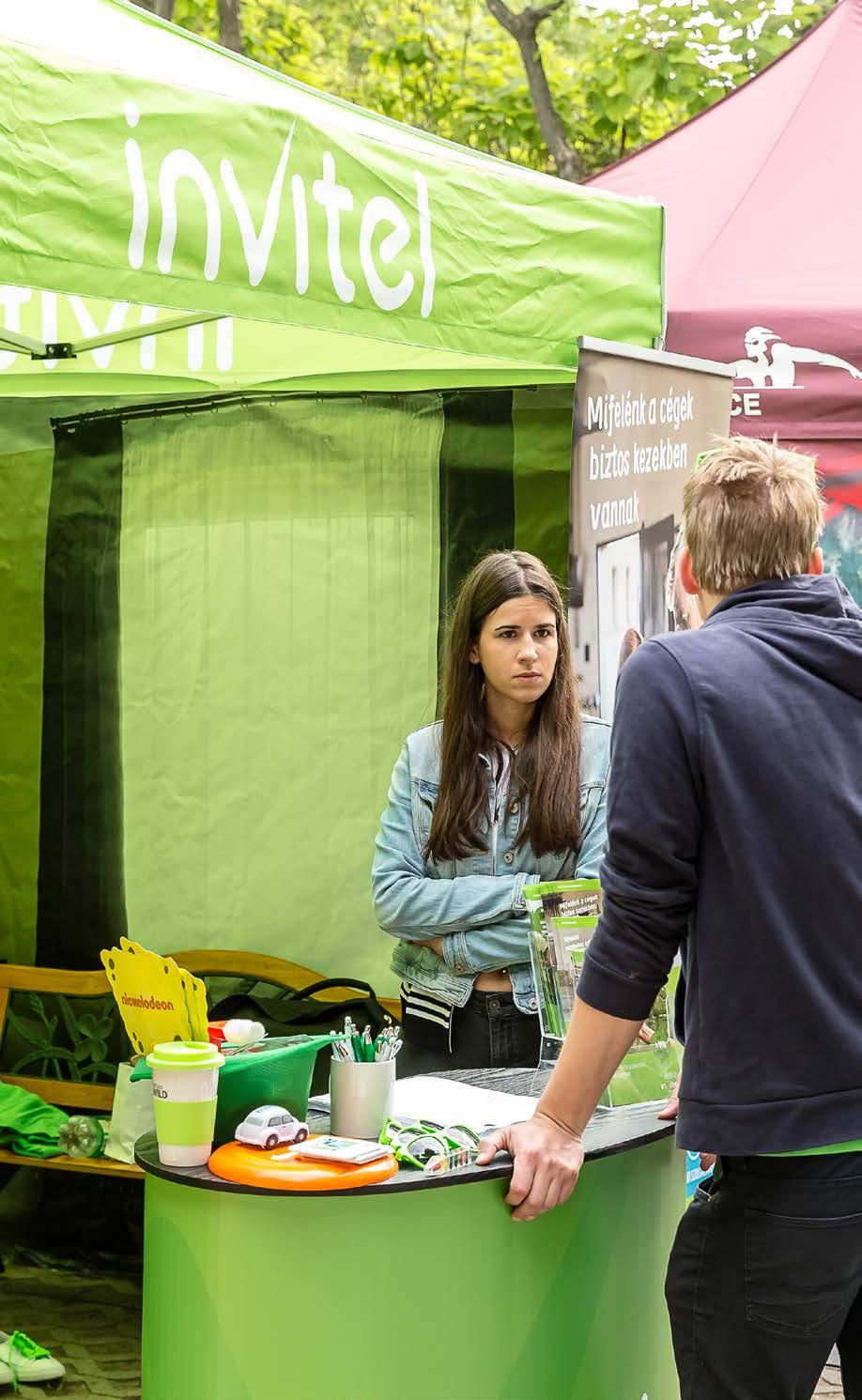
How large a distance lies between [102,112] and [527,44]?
8.79 meters

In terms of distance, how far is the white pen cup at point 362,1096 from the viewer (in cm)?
224

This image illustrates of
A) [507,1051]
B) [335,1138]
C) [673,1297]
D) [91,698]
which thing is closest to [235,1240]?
[335,1138]

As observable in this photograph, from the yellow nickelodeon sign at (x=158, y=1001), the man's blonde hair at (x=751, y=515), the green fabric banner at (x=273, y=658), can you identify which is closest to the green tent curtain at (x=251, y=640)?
the green fabric banner at (x=273, y=658)

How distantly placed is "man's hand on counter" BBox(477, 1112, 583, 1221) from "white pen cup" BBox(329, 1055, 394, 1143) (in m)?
0.16

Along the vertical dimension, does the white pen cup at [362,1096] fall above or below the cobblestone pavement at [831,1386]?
above

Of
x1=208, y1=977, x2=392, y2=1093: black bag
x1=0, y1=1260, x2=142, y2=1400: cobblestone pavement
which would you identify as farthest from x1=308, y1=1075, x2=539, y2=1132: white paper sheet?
x1=0, y1=1260, x2=142, y2=1400: cobblestone pavement

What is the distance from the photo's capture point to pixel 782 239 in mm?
5758

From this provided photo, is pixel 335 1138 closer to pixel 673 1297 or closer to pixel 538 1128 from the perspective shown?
pixel 538 1128

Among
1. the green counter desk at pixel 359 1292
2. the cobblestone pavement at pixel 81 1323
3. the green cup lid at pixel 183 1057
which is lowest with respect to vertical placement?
the cobblestone pavement at pixel 81 1323

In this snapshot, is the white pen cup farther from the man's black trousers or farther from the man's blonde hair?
the man's blonde hair

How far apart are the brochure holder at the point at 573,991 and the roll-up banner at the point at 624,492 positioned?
996 mm

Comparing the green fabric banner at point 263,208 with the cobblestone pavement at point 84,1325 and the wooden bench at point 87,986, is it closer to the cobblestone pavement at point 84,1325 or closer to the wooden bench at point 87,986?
the wooden bench at point 87,986

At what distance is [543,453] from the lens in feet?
13.6

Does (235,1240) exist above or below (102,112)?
below
